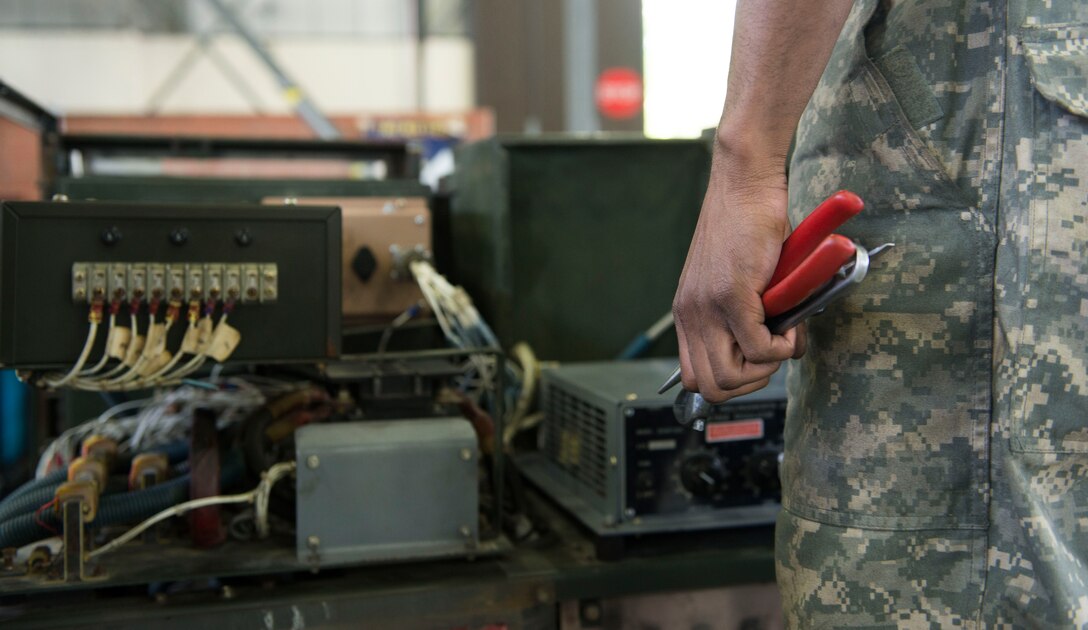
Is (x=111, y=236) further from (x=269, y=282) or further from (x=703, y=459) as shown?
(x=703, y=459)

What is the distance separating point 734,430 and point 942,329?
0.53 metres

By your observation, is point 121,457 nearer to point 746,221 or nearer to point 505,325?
point 505,325

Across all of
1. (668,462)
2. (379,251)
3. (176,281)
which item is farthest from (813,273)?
(379,251)

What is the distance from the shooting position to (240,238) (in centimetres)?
107

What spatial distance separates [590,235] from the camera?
67.3 inches

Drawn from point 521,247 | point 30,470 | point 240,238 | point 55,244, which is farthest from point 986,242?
point 30,470

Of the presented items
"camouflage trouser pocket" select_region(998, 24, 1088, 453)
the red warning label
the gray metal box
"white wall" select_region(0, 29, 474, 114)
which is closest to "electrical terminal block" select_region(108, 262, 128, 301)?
the gray metal box

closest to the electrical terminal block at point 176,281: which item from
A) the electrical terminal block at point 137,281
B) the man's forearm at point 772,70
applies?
the electrical terminal block at point 137,281

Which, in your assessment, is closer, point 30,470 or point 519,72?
point 30,470

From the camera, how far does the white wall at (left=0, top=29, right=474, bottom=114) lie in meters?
7.31

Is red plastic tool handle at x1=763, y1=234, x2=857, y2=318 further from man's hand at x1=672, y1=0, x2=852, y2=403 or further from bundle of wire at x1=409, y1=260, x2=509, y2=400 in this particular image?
bundle of wire at x1=409, y1=260, x2=509, y2=400

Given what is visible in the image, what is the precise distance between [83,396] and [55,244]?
25.9 inches

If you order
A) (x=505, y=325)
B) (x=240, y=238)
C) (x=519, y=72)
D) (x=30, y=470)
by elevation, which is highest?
(x=519, y=72)

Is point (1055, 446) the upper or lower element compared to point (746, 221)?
lower
